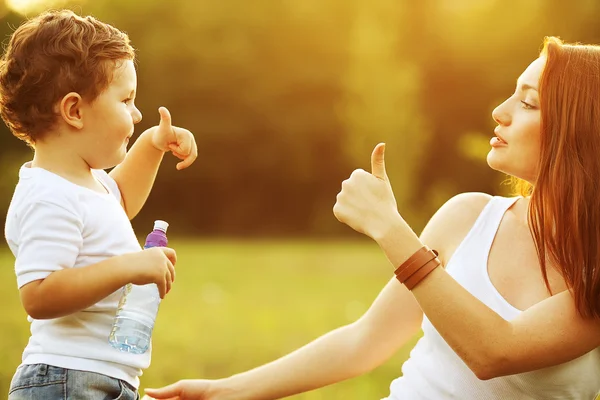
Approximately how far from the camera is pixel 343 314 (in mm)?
8461

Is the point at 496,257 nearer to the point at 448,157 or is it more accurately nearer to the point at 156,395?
the point at 156,395

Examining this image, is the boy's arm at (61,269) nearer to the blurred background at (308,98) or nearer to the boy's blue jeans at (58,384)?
the boy's blue jeans at (58,384)

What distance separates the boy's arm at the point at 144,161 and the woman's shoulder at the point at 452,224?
73 centimetres

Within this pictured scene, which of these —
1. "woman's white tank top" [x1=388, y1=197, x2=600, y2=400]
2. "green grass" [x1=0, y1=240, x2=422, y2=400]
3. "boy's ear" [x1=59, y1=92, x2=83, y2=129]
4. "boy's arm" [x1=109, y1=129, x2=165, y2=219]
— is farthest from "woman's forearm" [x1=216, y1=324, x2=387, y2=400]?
"green grass" [x1=0, y1=240, x2=422, y2=400]

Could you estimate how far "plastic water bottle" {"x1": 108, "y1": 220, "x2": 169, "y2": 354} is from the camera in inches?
79.1

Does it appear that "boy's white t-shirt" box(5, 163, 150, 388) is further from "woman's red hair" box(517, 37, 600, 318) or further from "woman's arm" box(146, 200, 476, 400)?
"woman's red hair" box(517, 37, 600, 318)

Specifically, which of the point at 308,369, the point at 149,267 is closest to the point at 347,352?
the point at 308,369

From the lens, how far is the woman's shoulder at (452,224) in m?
2.41

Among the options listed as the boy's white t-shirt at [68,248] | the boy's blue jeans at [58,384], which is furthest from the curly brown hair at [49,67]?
the boy's blue jeans at [58,384]

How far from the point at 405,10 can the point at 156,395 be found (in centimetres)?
2095

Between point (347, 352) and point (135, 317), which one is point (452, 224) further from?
point (135, 317)

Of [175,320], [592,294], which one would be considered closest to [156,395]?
[592,294]

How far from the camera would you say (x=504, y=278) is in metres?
2.28

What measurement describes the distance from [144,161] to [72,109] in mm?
414
